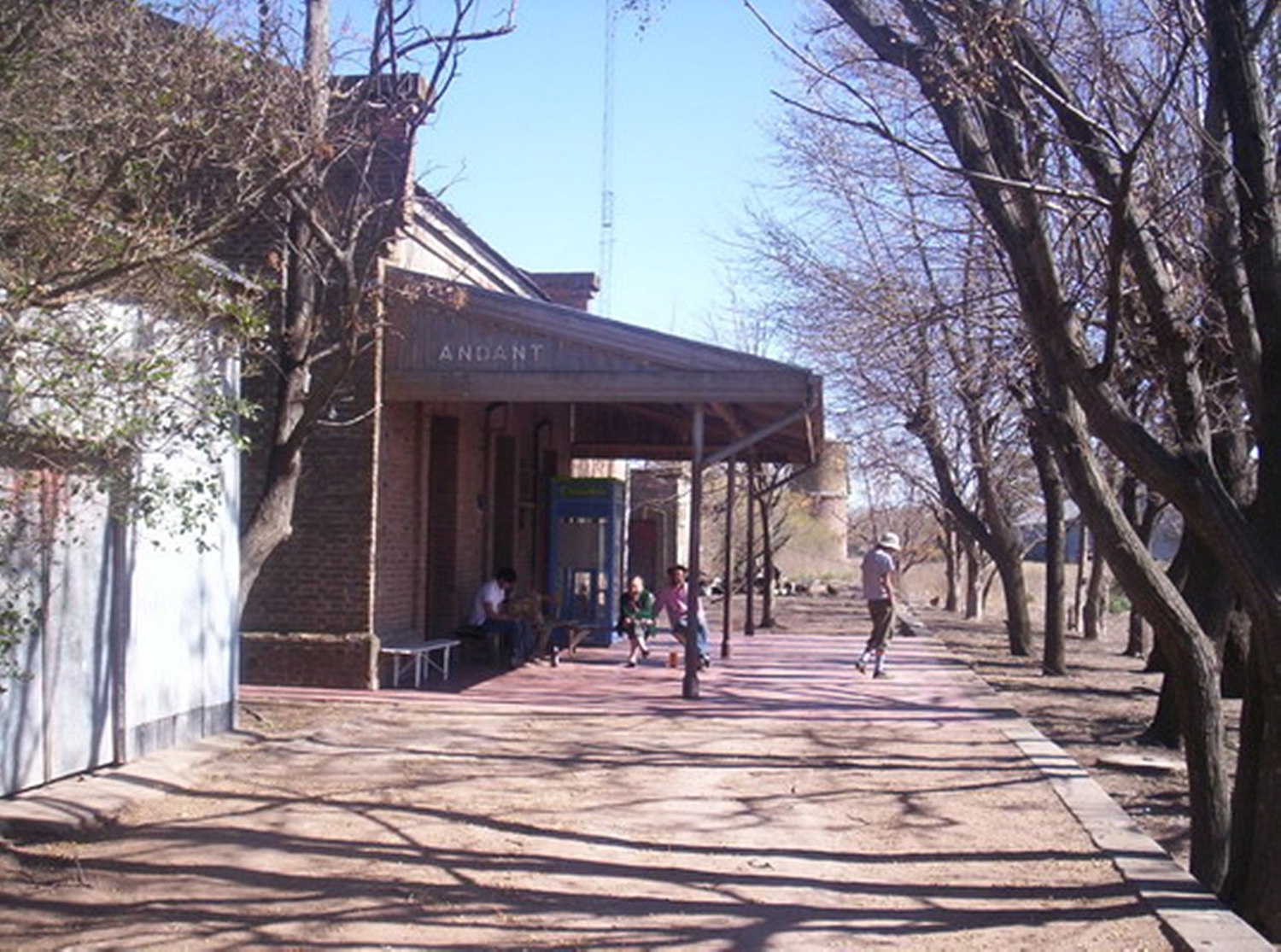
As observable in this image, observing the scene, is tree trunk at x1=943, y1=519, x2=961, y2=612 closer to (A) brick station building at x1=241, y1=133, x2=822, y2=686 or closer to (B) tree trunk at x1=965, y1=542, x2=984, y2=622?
(B) tree trunk at x1=965, y1=542, x2=984, y2=622

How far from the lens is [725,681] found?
16.5 metres

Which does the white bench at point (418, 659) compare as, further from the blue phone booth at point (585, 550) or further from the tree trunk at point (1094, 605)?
the tree trunk at point (1094, 605)

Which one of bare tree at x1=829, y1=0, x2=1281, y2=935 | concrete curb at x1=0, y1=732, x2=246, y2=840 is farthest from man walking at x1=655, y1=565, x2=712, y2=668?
bare tree at x1=829, y1=0, x2=1281, y2=935

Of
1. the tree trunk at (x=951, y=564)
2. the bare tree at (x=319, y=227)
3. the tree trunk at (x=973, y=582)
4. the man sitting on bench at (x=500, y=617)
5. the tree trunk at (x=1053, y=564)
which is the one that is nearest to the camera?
the bare tree at (x=319, y=227)

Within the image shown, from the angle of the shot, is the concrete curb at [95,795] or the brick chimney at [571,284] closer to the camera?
the concrete curb at [95,795]

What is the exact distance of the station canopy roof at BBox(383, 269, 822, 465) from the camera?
13.7m

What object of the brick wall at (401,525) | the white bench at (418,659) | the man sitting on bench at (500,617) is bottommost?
the white bench at (418,659)

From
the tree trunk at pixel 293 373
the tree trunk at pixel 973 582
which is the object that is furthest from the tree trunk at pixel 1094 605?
the tree trunk at pixel 293 373

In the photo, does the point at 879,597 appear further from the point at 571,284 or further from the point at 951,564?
the point at 951,564

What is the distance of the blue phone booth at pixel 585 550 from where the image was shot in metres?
20.2

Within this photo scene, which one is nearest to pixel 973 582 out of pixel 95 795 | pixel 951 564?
pixel 951 564

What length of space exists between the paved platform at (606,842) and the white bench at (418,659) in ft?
5.87

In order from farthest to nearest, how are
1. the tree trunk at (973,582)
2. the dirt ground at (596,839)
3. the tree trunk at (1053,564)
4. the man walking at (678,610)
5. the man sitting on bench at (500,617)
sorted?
the tree trunk at (973,582) → the tree trunk at (1053,564) → the man sitting on bench at (500,617) → the man walking at (678,610) → the dirt ground at (596,839)

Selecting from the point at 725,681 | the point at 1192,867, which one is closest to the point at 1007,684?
the point at 725,681
